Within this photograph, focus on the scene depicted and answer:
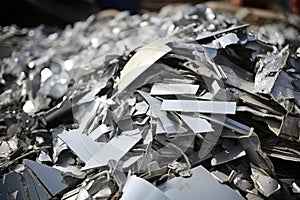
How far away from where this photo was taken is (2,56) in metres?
2.58

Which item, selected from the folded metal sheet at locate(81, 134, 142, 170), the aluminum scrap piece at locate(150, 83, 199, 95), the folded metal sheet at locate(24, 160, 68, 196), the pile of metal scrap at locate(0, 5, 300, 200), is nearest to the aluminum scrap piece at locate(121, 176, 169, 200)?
the pile of metal scrap at locate(0, 5, 300, 200)

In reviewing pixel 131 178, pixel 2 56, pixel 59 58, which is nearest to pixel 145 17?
pixel 59 58

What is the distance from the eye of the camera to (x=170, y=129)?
4.72ft

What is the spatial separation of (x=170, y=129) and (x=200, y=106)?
136 mm

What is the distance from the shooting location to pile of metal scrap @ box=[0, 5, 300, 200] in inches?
53.7

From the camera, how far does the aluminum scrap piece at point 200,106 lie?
1446mm

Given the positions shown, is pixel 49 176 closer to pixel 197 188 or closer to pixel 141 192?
pixel 141 192

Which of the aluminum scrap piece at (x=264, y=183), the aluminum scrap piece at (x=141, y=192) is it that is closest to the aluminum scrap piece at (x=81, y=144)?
the aluminum scrap piece at (x=141, y=192)

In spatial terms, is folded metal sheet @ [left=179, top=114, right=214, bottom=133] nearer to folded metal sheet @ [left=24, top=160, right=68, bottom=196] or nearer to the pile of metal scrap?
the pile of metal scrap

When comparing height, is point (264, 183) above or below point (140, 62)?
below

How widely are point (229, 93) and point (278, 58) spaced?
309 millimetres

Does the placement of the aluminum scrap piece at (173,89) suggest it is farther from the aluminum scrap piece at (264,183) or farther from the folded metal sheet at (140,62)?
the aluminum scrap piece at (264,183)

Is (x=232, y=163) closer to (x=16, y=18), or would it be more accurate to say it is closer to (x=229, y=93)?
(x=229, y=93)

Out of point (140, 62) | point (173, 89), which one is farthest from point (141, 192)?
point (140, 62)
